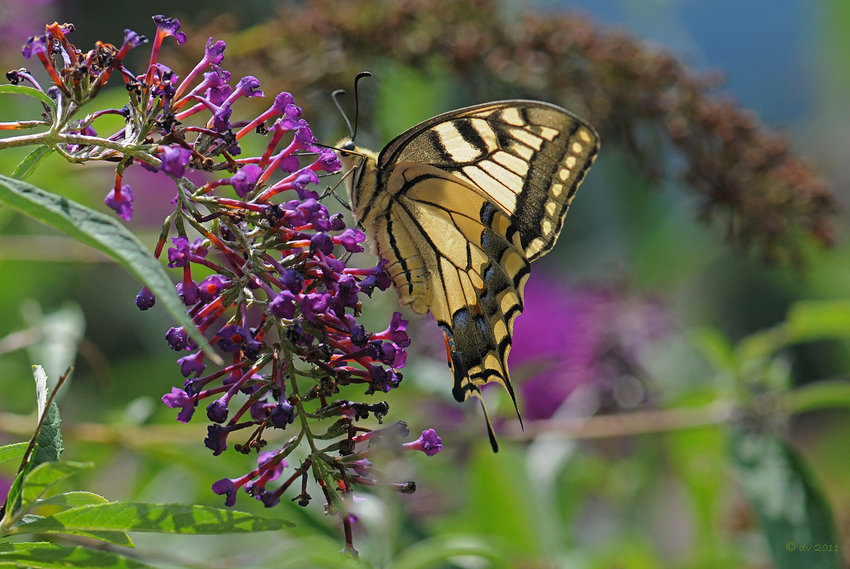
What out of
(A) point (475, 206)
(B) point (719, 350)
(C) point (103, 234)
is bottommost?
(C) point (103, 234)

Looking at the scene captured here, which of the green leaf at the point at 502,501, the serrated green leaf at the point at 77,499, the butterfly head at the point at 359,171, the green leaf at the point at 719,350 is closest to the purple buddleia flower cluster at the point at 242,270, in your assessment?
the serrated green leaf at the point at 77,499

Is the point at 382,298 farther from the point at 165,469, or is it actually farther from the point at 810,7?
the point at 810,7

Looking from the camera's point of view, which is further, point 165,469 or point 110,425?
point 165,469

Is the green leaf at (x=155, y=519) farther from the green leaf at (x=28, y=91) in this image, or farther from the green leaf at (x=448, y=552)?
the green leaf at (x=448, y=552)

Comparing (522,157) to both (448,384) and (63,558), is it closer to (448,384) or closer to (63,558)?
(448,384)

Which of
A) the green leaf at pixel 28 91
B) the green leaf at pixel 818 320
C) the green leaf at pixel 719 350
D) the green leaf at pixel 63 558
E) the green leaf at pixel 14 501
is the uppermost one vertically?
the green leaf at pixel 818 320

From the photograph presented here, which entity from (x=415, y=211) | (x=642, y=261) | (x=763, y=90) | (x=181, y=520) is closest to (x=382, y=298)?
(x=415, y=211)

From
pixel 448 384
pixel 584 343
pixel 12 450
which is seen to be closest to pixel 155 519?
pixel 12 450
